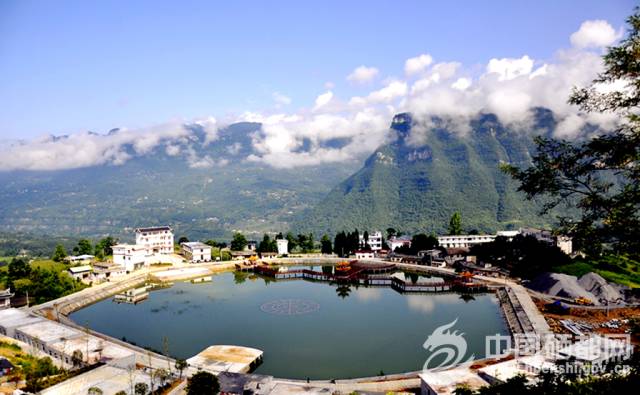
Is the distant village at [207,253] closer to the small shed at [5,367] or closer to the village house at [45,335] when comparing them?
the village house at [45,335]

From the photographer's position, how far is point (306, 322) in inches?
1307

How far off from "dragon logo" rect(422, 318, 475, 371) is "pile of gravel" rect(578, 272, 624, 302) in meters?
12.1

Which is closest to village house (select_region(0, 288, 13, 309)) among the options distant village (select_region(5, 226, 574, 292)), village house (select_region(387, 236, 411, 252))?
distant village (select_region(5, 226, 574, 292))

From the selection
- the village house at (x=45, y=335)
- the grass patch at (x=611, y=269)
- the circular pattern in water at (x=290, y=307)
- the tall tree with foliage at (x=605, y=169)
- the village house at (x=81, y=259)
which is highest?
the tall tree with foliage at (x=605, y=169)

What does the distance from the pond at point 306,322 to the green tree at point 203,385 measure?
19.7 feet

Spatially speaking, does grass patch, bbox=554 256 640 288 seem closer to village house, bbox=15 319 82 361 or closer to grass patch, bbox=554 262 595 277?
grass patch, bbox=554 262 595 277

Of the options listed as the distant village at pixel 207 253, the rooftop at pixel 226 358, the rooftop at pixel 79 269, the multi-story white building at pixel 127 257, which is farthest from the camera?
the multi-story white building at pixel 127 257

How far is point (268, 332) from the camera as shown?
30.6 meters

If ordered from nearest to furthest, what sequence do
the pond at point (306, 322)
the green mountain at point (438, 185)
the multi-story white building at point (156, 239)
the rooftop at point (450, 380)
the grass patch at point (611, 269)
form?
the rooftop at point (450, 380) → the pond at point (306, 322) → the grass patch at point (611, 269) → the multi-story white building at point (156, 239) → the green mountain at point (438, 185)

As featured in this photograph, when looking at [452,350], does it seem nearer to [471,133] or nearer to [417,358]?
[417,358]

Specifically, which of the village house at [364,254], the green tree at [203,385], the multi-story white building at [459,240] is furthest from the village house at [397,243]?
the green tree at [203,385]

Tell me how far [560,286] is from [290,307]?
22.2 m

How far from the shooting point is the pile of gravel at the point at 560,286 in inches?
1391

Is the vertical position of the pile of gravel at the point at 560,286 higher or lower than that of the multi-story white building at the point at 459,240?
lower
